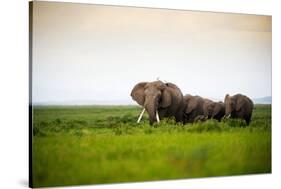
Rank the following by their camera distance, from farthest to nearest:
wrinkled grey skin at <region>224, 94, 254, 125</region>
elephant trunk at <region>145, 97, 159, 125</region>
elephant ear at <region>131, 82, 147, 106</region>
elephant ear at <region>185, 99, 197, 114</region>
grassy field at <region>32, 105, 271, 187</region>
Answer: wrinkled grey skin at <region>224, 94, 254, 125</region>
elephant ear at <region>185, 99, 197, 114</region>
elephant trunk at <region>145, 97, 159, 125</region>
elephant ear at <region>131, 82, 147, 106</region>
grassy field at <region>32, 105, 271, 187</region>

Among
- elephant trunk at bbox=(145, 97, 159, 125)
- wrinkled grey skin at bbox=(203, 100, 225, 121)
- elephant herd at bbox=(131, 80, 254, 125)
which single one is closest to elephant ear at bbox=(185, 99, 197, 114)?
elephant herd at bbox=(131, 80, 254, 125)

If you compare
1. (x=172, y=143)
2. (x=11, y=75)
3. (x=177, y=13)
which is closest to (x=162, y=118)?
(x=172, y=143)

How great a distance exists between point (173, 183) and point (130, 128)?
683 millimetres

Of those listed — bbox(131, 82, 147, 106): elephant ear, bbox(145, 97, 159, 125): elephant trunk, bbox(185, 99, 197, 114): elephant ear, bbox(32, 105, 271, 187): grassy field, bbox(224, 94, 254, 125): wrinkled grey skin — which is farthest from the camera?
bbox(224, 94, 254, 125): wrinkled grey skin

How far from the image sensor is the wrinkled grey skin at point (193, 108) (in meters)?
5.91

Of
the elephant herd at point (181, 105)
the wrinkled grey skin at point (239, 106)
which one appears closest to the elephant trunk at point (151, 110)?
the elephant herd at point (181, 105)

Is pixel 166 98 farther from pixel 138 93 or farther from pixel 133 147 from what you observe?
pixel 133 147

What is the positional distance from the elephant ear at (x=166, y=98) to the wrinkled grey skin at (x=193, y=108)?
171 millimetres

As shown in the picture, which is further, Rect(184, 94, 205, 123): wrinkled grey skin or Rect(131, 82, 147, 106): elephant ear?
Rect(184, 94, 205, 123): wrinkled grey skin

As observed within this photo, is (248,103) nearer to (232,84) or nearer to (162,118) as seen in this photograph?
(232,84)

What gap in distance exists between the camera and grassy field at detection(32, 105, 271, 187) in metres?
5.38

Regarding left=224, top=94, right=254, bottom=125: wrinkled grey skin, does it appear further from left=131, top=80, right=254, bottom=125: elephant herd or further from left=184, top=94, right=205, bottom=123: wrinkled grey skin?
left=184, top=94, right=205, bottom=123: wrinkled grey skin

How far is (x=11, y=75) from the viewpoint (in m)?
5.30

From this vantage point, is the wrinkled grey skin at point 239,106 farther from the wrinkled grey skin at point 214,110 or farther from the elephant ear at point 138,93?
the elephant ear at point 138,93
